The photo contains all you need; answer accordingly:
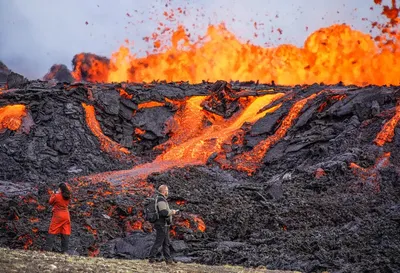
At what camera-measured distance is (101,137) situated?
116ft

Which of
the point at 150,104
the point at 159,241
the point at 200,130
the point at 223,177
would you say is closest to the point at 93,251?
the point at 159,241

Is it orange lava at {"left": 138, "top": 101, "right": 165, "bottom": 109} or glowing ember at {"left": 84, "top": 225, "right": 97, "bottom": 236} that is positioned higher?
orange lava at {"left": 138, "top": 101, "right": 165, "bottom": 109}

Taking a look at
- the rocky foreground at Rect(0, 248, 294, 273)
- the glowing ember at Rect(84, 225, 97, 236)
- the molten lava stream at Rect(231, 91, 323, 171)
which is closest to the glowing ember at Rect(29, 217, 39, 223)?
the glowing ember at Rect(84, 225, 97, 236)

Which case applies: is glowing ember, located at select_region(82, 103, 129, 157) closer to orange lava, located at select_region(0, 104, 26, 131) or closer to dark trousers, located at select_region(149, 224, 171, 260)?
orange lava, located at select_region(0, 104, 26, 131)

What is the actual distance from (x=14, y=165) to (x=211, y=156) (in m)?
10.3

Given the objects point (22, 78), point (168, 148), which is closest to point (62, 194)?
point (168, 148)

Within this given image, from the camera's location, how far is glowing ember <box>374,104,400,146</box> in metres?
28.0

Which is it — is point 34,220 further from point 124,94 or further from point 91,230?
point 124,94

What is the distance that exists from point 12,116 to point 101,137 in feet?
17.1

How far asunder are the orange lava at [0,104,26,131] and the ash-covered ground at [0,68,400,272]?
281 mm

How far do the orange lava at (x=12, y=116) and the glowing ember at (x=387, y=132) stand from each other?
64.2 ft

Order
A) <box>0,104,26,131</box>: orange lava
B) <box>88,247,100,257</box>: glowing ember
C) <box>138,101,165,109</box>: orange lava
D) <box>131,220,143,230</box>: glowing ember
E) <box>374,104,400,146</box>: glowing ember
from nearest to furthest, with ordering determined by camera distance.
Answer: <box>88,247,100,257</box>: glowing ember
<box>131,220,143,230</box>: glowing ember
<box>374,104,400,146</box>: glowing ember
<box>0,104,26,131</box>: orange lava
<box>138,101,165,109</box>: orange lava

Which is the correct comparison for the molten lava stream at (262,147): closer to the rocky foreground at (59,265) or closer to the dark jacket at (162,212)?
the dark jacket at (162,212)

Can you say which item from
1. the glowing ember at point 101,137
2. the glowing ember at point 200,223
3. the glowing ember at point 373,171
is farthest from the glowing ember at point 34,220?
the glowing ember at point 373,171
